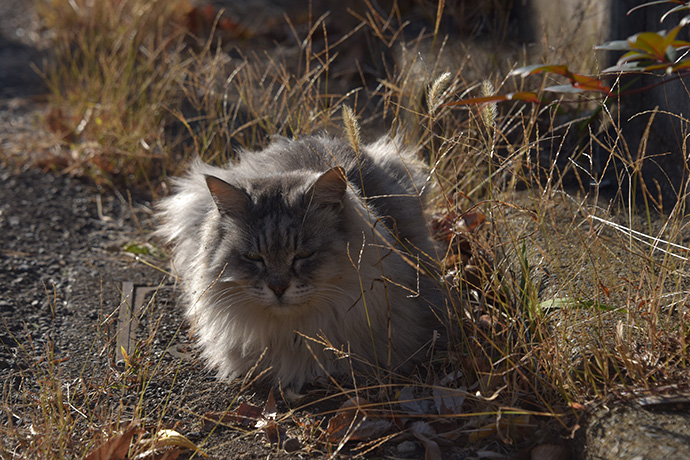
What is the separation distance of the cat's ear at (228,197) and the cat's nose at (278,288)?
344 millimetres

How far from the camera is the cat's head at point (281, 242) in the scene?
2.55 m

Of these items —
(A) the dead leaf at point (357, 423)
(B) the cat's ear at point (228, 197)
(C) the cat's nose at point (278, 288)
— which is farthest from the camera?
(B) the cat's ear at point (228, 197)

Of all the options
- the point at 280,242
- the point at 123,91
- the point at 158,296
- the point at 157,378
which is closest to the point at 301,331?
the point at 280,242

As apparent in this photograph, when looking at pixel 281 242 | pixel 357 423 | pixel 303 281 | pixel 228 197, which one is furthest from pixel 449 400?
pixel 228 197

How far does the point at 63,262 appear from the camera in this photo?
3805mm

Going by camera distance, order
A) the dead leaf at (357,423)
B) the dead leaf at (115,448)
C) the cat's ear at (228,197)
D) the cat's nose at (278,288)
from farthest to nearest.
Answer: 1. the cat's ear at (228,197)
2. the cat's nose at (278,288)
3. the dead leaf at (357,423)
4. the dead leaf at (115,448)

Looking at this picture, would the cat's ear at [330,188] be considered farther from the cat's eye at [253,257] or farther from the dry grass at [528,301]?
the dry grass at [528,301]

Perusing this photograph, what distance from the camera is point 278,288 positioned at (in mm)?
2516

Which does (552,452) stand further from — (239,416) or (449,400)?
(239,416)

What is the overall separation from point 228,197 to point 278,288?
1.39ft

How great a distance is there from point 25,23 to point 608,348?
7662mm

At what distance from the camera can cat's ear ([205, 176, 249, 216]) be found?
2615mm

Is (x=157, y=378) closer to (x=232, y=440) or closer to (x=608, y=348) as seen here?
(x=232, y=440)

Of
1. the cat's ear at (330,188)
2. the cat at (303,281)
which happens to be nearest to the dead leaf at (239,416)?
the cat at (303,281)
